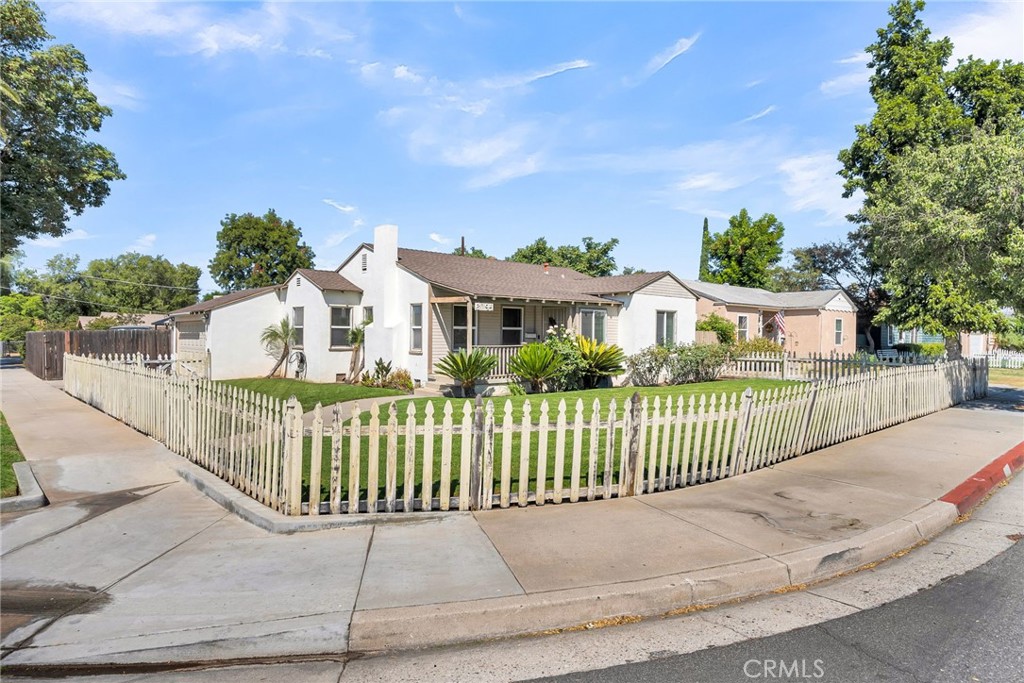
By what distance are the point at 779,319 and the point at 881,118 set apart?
43.1ft

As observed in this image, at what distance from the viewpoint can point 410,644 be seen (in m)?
3.75

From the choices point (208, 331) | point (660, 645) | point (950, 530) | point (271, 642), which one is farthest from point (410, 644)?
point (208, 331)

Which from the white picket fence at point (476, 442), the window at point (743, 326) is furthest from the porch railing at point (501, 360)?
the window at point (743, 326)

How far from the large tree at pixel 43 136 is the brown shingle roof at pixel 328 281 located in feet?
23.2

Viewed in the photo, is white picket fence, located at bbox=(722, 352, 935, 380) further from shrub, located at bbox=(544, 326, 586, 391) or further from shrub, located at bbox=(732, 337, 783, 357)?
shrub, located at bbox=(544, 326, 586, 391)

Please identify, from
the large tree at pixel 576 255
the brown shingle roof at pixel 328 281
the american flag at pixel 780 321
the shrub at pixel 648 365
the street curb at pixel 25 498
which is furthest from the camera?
the large tree at pixel 576 255

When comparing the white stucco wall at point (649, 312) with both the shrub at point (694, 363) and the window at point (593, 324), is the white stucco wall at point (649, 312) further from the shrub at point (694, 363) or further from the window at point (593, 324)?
the shrub at point (694, 363)

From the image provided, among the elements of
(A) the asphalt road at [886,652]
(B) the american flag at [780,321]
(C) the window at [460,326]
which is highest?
(B) the american flag at [780,321]

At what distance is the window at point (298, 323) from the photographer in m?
22.7

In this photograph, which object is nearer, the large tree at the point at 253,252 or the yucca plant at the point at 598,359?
the yucca plant at the point at 598,359

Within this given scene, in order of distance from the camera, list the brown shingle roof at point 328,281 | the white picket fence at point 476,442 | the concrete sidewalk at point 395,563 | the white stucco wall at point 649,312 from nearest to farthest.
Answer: the concrete sidewalk at point 395,563
the white picket fence at point 476,442
the brown shingle roof at point 328,281
the white stucco wall at point 649,312

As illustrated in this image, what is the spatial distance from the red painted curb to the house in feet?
70.7

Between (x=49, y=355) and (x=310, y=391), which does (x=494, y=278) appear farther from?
(x=49, y=355)

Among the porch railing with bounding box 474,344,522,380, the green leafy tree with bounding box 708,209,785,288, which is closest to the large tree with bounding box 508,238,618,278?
the green leafy tree with bounding box 708,209,785,288
